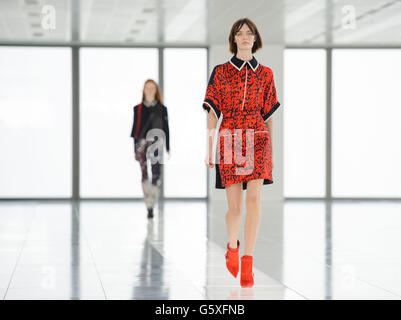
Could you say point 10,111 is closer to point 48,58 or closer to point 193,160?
point 48,58

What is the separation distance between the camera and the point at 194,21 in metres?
12.7

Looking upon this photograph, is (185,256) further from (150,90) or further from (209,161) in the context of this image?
(150,90)

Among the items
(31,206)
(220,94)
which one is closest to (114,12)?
(31,206)

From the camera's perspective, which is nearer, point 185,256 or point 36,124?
point 185,256

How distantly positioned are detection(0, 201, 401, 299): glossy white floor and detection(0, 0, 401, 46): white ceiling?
9.97 feet

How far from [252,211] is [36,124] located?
1132 cm

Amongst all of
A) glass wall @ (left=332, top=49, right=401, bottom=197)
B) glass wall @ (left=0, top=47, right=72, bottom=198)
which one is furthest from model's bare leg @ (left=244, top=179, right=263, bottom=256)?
glass wall @ (left=332, top=49, right=401, bottom=197)

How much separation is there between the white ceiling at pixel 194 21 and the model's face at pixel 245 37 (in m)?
6.31

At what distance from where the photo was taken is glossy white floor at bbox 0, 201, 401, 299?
16.4 feet

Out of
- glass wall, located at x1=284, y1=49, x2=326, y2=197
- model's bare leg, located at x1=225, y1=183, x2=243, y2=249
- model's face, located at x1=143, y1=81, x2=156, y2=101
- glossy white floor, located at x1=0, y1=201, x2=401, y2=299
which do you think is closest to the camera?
model's bare leg, located at x1=225, y1=183, x2=243, y2=249

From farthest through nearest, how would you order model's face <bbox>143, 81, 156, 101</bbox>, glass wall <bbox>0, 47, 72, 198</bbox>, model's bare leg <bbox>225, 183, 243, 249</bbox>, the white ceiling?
glass wall <bbox>0, 47, 72, 198</bbox> < the white ceiling < model's face <bbox>143, 81, 156, 101</bbox> < model's bare leg <bbox>225, 183, 243, 249</bbox>

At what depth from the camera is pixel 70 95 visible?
15.5 metres

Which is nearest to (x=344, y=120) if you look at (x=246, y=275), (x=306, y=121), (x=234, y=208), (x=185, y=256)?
(x=306, y=121)

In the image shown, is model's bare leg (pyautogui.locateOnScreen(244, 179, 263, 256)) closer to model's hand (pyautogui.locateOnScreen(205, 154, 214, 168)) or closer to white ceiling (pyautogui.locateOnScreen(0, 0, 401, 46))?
model's hand (pyautogui.locateOnScreen(205, 154, 214, 168))
